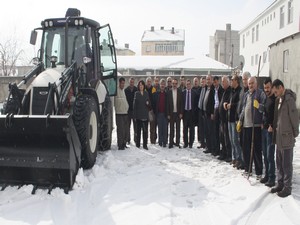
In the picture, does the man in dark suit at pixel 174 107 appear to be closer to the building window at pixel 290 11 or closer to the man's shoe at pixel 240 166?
the man's shoe at pixel 240 166

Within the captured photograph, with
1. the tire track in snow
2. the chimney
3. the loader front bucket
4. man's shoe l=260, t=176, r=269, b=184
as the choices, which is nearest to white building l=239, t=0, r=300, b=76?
man's shoe l=260, t=176, r=269, b=184

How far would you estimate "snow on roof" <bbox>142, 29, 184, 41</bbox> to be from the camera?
5838cm

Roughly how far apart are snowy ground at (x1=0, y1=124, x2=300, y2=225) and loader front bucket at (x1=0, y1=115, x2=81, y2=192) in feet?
0.62

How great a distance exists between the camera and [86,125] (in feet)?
19.3

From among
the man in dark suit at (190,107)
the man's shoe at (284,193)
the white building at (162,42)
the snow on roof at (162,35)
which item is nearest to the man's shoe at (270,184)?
the man's shoe at (284,193)

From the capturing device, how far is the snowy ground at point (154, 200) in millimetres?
4430

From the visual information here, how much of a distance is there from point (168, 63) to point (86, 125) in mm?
29435

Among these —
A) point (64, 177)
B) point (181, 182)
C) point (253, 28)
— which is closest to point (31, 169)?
point (64, 177)

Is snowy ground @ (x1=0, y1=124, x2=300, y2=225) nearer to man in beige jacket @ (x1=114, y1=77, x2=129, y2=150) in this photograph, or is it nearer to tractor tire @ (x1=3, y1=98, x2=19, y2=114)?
tractor tire @ (x1=3, y1=98, x2=19, y2=114)

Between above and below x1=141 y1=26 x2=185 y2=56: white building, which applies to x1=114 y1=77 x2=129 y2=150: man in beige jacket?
below

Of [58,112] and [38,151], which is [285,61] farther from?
[38,151]

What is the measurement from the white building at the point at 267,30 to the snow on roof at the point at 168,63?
10.2ft

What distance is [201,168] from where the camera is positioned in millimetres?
7043

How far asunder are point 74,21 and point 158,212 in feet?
14.4
